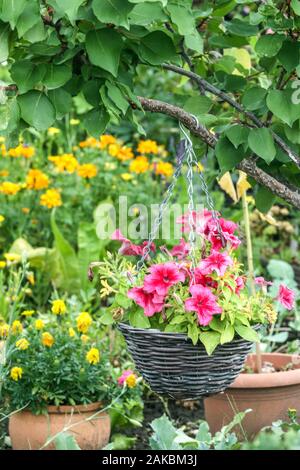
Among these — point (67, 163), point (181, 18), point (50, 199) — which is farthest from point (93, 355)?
point (67, 163)

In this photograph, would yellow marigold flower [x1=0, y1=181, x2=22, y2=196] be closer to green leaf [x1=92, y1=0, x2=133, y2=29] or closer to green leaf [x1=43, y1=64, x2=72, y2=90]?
green leaf [x1=43, y1=64, x2=72, y2=90]

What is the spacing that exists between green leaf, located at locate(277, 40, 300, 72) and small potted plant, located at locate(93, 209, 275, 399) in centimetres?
47

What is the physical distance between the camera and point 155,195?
5129mm

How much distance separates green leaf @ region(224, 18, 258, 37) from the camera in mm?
2547

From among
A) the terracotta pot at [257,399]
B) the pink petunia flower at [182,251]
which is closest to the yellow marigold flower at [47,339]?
the terracotta pot at [257,399]

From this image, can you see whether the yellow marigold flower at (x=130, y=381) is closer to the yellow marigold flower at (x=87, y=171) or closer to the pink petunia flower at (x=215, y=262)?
the pink petunia flower at (x=215, y=262)

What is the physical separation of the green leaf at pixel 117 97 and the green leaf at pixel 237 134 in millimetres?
326

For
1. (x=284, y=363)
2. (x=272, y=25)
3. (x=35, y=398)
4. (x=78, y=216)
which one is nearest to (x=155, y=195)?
(x=78, y=216)

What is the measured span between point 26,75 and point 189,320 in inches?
29.9

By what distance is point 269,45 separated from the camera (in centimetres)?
227
